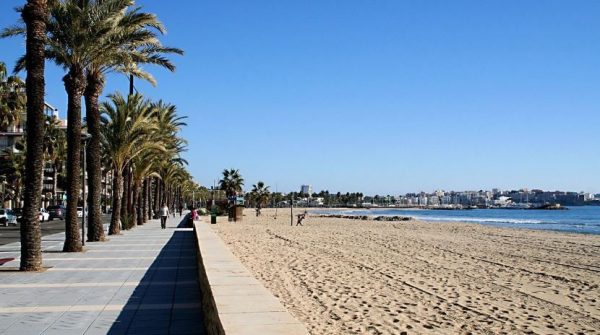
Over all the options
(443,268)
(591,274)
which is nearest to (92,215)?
(443,268)

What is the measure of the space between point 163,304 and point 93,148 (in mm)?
12762

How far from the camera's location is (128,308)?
8.03 m

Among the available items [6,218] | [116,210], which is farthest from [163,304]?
[6,218]

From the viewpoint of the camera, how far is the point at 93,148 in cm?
1972

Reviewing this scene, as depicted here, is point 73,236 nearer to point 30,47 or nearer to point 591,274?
point 30,47

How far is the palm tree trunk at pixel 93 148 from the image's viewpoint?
62.2ft

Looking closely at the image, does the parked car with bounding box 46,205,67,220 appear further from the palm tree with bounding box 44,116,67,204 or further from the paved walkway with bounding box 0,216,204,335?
the paved walkway with bounding box 0,216,204,335

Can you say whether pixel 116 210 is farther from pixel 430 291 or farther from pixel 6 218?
pixel 6 218

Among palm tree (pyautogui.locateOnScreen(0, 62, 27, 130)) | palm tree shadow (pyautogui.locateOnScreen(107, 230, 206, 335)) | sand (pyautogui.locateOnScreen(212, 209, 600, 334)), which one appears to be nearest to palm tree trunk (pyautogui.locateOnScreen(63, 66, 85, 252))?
palm tree shadow (pyautogui.locateOnScreen(107, 230, 206, 335))

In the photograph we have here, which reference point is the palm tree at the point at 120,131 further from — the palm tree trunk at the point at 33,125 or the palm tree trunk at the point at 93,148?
the palm tree trunk at the point at 33,125

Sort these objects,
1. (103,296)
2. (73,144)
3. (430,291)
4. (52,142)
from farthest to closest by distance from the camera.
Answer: (52,142)
(73,144)
(430,291)
(103,296)

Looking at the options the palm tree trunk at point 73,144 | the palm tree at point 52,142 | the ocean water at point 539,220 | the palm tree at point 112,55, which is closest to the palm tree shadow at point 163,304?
the palm tree trunk at point 73,144

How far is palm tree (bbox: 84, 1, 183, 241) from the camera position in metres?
15.8

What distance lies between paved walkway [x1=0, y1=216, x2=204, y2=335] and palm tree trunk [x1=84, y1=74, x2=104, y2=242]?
4.28 m
